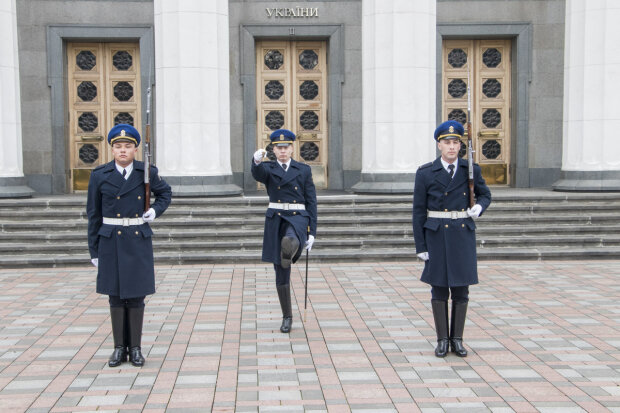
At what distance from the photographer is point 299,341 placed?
23.5 feet

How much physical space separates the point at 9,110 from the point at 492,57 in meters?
10.1

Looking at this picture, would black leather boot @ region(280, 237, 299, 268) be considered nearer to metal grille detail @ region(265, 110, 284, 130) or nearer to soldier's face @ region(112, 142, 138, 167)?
soldier's face @ region(112, 142, 138, 167)

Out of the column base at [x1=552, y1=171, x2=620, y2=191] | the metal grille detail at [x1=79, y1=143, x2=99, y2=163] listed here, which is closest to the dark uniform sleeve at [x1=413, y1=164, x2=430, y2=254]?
the column base at [x1=552, y1=171, x2=620, y2=191]

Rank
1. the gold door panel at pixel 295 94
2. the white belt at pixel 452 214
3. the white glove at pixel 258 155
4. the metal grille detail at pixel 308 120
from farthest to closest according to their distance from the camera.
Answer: the metal grille detail at pixel 308 120 < the gold door panel at pixel 295 94 < the white glove at pixel 258 155 < the white belt at pixel 452 214

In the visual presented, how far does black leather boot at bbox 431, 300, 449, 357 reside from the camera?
6.57 meters

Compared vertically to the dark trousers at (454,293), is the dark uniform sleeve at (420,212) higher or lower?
higher

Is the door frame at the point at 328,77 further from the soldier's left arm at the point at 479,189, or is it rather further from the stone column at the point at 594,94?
the soldier's left arm at the point at 479,189

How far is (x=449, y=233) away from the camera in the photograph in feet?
21.7

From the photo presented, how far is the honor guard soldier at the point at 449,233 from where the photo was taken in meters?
6.54

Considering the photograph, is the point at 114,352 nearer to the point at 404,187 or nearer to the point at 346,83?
the point at 404,187

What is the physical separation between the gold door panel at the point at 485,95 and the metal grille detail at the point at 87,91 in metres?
7.61

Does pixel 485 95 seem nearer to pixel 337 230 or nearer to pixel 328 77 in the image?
pixel 328 77

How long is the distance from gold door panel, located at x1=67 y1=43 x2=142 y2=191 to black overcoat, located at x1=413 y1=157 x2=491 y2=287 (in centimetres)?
1124

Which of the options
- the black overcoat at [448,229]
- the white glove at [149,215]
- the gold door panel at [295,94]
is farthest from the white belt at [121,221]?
the gold door panel at [295,94]
